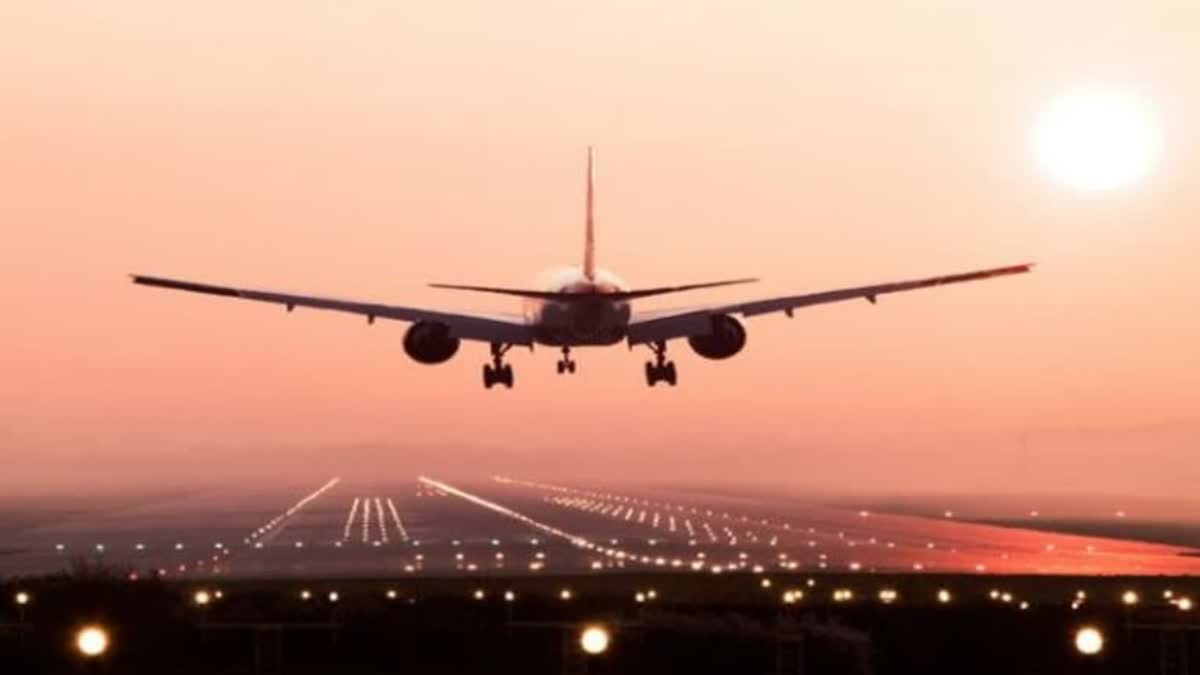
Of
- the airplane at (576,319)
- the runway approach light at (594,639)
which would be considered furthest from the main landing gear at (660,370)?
the runway approach light at (594,639)

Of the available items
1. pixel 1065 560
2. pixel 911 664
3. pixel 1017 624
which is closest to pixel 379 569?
pixel 1065 560

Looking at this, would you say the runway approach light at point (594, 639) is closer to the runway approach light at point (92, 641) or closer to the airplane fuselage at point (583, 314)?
the runway approach light at point (92, 641)

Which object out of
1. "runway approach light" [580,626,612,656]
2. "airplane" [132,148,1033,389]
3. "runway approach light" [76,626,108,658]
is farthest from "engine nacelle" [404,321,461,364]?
"runway approach light" [76,626,108,658]

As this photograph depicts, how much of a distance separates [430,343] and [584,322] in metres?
6.21

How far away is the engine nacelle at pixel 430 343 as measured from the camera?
317ft

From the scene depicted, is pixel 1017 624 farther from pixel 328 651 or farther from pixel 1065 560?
pixel 1065 560

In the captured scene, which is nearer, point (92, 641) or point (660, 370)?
point (92, 641)

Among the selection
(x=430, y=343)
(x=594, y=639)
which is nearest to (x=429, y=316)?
(x=430, y=343)

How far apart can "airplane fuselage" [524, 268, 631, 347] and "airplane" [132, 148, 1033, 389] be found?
4cm

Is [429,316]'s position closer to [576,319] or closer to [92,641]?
[576,319]

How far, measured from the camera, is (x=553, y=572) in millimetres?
142000

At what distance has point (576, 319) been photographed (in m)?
95.4

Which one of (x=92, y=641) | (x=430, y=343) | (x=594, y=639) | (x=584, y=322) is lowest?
(x=92, y=641)

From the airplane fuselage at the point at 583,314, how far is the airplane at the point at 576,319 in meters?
0.04
